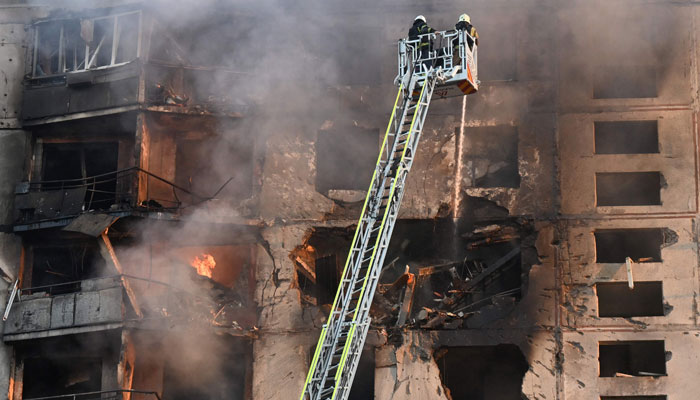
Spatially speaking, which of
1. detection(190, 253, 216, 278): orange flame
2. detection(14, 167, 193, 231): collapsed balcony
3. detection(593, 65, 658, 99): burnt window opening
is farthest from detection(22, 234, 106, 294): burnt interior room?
detection(593, 65, 658, 99): burnt window opening

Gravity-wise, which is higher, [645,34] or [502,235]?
[645,34]

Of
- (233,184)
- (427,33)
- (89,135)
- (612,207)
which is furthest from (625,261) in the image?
(89,135)

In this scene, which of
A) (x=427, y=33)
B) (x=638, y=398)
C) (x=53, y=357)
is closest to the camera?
(x=427, y=33)

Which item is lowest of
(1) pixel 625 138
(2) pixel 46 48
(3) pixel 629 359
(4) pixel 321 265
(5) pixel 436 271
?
(3) pixel 629 359

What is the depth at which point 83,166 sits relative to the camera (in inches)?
825

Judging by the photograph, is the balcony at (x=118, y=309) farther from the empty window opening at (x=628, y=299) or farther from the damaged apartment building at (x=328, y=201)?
the empty window opening at (x=628, y=299)

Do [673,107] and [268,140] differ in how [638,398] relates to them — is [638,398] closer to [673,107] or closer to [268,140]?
[673,107]

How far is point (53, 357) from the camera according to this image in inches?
779

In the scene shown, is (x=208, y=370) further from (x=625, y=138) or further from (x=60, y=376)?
(x=625, y=138)

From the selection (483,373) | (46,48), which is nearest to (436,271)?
(483,373)

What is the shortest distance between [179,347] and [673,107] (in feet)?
36.6

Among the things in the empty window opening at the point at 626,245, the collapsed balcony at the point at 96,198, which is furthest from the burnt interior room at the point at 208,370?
the empty window opening at the point at 626,245

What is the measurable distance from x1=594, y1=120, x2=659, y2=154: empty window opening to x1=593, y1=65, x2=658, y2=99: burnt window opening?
0.64 meters

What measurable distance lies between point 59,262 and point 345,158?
653 centimetres
